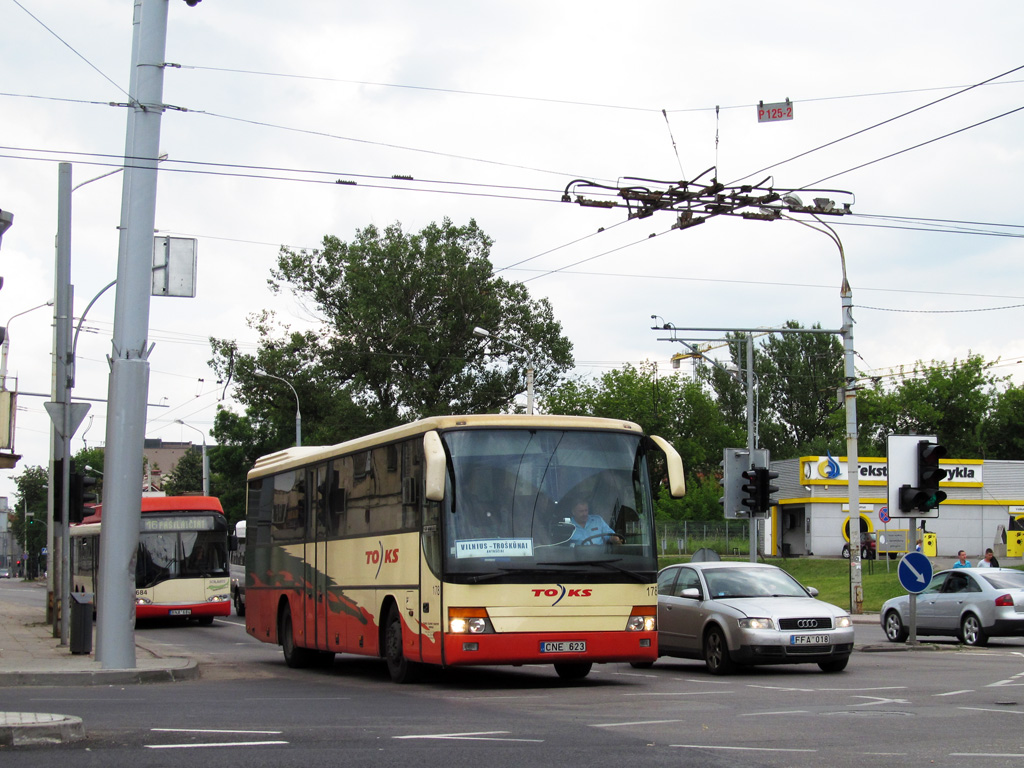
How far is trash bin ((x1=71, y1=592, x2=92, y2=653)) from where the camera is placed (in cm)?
1892

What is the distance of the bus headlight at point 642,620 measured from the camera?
14.1 metres

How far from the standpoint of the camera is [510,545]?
1372cm

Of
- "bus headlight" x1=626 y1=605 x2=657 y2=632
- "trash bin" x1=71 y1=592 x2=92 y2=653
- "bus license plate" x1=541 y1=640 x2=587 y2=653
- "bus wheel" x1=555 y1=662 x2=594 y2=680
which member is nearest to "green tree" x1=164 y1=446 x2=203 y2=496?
"trash bin" x1=71 y1=592 x2=92 y2=653

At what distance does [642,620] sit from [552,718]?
11.3 feet

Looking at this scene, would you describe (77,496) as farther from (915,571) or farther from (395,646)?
(915,571)

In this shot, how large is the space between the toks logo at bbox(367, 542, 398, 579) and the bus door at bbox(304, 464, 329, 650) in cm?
181

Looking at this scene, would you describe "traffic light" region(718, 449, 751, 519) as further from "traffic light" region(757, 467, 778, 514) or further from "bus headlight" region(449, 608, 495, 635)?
"bus headlight" region(449, 608, 495, 635)

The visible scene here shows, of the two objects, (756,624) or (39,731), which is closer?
(39,731)

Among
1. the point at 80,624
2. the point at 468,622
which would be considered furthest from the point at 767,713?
the point at 80,624

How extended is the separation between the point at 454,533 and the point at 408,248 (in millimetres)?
45291

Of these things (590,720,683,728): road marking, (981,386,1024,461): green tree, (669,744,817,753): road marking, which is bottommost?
(590,720,683,728): road marking

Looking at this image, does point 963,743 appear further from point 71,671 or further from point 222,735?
point 71,671

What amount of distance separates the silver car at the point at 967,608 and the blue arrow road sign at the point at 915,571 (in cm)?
258

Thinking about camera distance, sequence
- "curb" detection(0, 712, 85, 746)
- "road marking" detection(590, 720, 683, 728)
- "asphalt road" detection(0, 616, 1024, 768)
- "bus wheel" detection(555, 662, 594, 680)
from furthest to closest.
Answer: "bus wheel" detection(555, 662, 594, 680) → "road marking" detection(590, 720, 683, 728) → "curb" detection(0, 712, 85, 746) → "asphalt road" detection(0, 616, 1024, 768)
